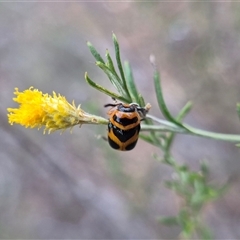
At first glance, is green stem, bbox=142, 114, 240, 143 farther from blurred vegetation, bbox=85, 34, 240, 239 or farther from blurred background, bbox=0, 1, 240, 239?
blurred background, bbox=0, 1, 240, 239

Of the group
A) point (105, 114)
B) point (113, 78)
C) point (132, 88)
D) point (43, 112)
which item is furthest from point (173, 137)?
point (105, 114)

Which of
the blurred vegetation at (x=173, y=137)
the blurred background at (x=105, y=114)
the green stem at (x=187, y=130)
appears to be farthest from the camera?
the blurred background at (x=105, y=114)

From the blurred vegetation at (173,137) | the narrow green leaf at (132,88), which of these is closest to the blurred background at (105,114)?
the blurred vegetation at (173,137)

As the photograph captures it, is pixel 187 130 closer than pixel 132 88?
Yes

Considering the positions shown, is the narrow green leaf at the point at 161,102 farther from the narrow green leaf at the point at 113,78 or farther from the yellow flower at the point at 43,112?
the yellow flower at the point at 43,112

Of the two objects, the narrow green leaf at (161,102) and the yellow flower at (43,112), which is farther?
the narrow green leaf at (161,102)

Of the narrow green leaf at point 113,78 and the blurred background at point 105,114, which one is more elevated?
the blurred background at point 105,114

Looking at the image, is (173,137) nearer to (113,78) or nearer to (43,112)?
(113,78)

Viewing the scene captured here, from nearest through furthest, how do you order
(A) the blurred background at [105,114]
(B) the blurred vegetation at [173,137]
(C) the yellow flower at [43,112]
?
(C) the yellow flower at [43,112]
(B) the blurred vegetation at [173,137]
(A) the blurred background at [105,114]

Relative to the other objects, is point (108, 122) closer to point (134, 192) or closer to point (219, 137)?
point (219, 137)

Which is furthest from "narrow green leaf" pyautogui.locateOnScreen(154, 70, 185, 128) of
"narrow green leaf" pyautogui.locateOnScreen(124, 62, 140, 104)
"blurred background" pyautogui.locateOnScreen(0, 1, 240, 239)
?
"blurred background" pyautogui.locateOnScreen(0, 1, 240, 239)
